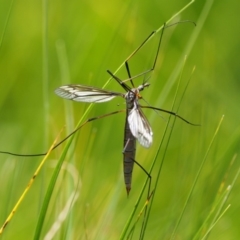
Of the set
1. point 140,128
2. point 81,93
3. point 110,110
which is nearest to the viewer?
point 140,128

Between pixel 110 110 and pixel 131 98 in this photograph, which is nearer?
pixel 131 98

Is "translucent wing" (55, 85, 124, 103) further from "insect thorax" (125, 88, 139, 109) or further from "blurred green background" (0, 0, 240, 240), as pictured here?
"blurred green background" (0, 0, 240, 240)

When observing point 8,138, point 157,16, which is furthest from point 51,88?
point 157,16

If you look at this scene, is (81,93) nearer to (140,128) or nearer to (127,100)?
(127,100)

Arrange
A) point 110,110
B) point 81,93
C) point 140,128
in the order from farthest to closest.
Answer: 1. point 110,110
2. point 81,93
3. point 140,128

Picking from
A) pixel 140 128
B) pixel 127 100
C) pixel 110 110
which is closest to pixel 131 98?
pixel 127 100

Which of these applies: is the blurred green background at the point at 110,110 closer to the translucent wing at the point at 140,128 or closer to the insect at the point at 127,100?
the insect at the point at 127,100

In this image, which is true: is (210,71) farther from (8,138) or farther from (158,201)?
(8,138)
